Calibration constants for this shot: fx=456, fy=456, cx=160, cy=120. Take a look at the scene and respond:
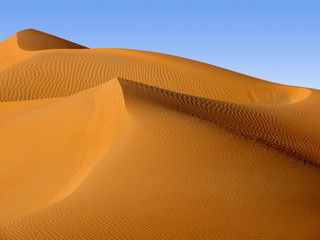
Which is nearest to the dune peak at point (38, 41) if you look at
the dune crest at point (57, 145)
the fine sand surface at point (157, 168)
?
the dune crest at point (57, 145)

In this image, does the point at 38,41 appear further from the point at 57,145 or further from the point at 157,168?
the point at 157,168

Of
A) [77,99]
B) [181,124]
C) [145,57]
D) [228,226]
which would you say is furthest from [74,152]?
[145,57]

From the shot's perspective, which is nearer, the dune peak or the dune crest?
the dune crest

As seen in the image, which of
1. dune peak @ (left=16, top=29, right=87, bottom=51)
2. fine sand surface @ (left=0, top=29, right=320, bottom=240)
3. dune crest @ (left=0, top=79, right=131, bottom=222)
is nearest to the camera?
fine sand surface @ (left=0, top=29, right=320, bottom=240)

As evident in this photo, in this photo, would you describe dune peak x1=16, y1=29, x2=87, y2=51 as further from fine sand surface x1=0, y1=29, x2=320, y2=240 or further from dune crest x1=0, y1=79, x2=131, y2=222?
fine sand surface x1=0, y1=29, x2=320, y2=240

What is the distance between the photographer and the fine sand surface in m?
7.54

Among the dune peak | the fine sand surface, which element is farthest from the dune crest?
the dune peak

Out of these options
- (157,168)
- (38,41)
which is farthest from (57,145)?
(38,41)

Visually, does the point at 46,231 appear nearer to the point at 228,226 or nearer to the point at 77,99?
the point at 228,226

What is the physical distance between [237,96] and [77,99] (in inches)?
489

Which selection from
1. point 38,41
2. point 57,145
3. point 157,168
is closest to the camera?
point 157,168

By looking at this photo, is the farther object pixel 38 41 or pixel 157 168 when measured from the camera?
pixel 38 41

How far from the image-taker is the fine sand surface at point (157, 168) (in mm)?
7535

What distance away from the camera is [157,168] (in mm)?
10055
